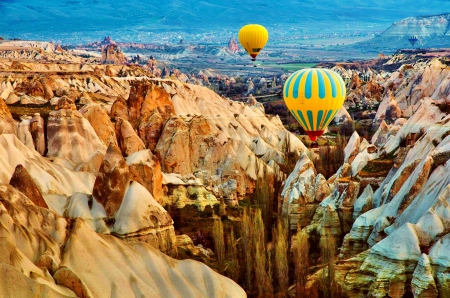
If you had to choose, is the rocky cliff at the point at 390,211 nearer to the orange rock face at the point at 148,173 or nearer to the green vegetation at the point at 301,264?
the green vegetation at the point at 301,264

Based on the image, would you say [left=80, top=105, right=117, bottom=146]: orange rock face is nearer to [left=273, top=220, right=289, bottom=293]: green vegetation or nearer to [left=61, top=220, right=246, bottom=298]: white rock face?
[left=273, top=220, right=289, bottom=293]: green vegetation

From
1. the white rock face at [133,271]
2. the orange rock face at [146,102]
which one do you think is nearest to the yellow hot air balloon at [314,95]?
the orange rock face at [146,102]

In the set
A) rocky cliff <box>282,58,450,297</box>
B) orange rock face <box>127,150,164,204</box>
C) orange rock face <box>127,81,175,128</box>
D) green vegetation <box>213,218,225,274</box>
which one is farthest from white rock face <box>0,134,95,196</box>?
orange rock face <box>127,81,175,128</box>

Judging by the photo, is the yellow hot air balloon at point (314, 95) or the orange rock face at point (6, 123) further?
the yellow hot air balloon at point (314, 95)

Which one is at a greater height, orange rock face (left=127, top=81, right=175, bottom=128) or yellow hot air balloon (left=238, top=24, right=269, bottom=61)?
yellow hot air balloon (left=238, top=24, right=269, bottom=61)

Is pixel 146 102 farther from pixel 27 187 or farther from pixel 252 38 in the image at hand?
pixel 252 38

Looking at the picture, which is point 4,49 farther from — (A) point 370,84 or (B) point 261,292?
(B) point 261,292

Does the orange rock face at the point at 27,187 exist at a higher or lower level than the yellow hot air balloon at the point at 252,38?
lower

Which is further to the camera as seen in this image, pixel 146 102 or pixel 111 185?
pixel 146 102

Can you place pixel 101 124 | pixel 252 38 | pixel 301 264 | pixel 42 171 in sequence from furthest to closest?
pixel 252 38 → pixel 101 124 → pixel 42 171 → pixel 301 264

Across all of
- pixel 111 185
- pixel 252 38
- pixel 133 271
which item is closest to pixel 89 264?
pixel 133 271
